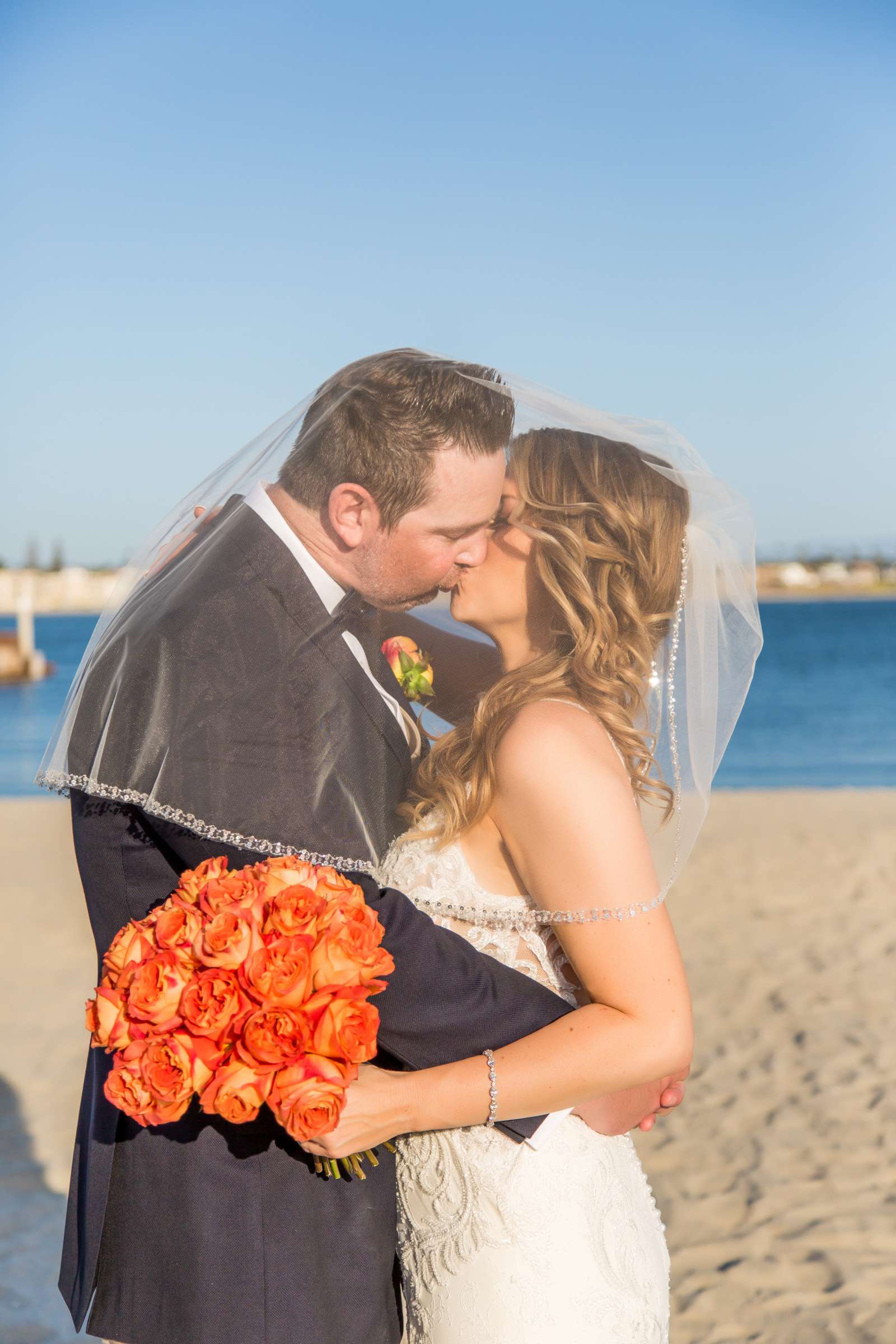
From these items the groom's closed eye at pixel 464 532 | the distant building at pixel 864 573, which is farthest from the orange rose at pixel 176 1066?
the distant building at pixel 864 573

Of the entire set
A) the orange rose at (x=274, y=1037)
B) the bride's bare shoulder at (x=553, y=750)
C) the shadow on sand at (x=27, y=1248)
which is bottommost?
the shadow on sand at (x=27, y=1248)

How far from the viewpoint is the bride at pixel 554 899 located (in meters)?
2.35

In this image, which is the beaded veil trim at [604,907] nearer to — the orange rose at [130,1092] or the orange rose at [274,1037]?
the orange rose at [274,1037]

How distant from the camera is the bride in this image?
92.5 inches

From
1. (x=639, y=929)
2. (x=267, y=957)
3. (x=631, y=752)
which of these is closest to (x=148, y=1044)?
(x=267, y=957)

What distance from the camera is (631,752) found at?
8.64ft

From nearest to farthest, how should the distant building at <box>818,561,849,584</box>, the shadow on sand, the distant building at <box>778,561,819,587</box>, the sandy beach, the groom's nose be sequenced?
1. the groom's nose
2. the shadow on sand
3. the sandy beach
4. the distant building at <box>778,561,819,587</box>
5. the distant building at <box>818,561,849,584</box>

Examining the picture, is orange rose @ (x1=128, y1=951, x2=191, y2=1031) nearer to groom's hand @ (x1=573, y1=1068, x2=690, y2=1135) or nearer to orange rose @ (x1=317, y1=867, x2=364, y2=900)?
orange rose @ (x1=317, y1=867, x2=364, y2=900)

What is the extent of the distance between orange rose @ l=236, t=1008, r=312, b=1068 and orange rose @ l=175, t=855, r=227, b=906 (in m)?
0.25

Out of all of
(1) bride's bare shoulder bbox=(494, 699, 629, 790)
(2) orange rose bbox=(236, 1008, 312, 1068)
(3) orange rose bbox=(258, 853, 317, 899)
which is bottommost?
(2) orange rose bbox=(236, 1008, 312, 1068)

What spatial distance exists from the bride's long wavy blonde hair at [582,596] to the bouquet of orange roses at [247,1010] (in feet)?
2.14

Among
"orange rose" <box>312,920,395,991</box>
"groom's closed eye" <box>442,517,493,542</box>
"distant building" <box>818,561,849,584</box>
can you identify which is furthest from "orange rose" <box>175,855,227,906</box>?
"distant building" <box>818,561,849,584</box>

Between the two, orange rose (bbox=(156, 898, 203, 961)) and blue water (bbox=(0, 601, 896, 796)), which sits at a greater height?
orange rose (bbox=(156, 898, 203, 961))

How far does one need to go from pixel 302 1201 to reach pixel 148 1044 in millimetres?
601
